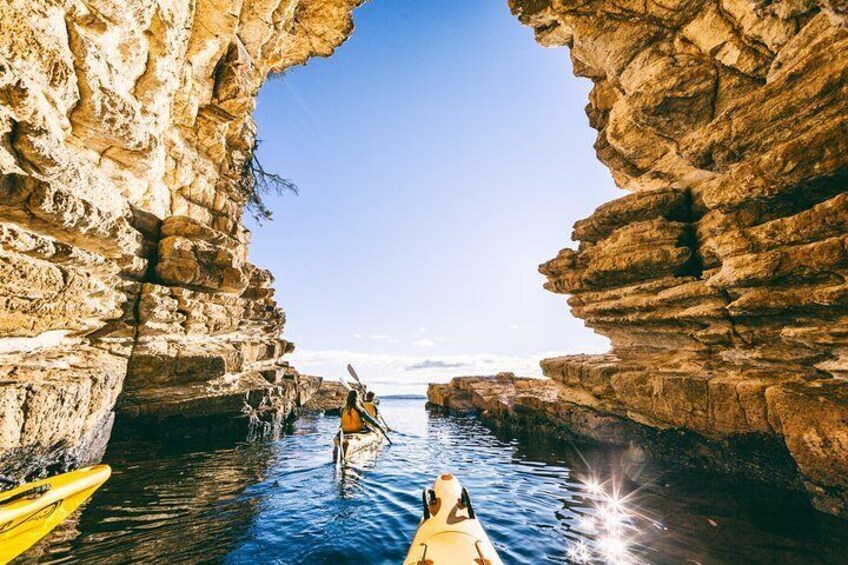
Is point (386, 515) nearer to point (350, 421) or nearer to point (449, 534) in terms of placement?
point (449, 534)

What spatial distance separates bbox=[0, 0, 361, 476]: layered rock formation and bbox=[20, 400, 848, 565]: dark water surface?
221 cm

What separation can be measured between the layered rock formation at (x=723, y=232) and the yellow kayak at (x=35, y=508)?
46.4 feet

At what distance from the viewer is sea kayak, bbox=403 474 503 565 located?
172 inches

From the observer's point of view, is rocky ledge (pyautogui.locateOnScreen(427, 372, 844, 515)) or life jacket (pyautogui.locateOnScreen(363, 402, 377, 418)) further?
life jacket (pyautogui.locateOnScreen(363, 402, 377, 418))

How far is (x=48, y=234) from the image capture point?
27.2 ft

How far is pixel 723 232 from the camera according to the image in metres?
10.4

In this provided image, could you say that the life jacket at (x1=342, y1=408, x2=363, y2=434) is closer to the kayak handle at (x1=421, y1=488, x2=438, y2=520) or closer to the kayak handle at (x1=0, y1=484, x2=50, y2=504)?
the kayak handle at (x1=421, y1=488, x2=438, y2=520)

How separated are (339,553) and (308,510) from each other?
2.19 metres

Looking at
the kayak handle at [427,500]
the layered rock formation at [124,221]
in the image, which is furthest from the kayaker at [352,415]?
the kayak handle at [427,500]

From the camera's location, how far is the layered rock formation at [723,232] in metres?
7.71

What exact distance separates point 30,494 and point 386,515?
616 centimetres

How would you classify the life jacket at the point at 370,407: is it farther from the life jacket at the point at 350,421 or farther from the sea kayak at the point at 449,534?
the sea kayak at the point at 449,534

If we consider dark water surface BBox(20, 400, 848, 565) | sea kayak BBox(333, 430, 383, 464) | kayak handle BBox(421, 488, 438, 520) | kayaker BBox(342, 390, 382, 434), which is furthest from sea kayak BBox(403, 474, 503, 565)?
kayaker BBox(342, 390, 382, 434)

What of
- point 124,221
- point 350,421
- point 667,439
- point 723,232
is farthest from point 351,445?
point 723,232
